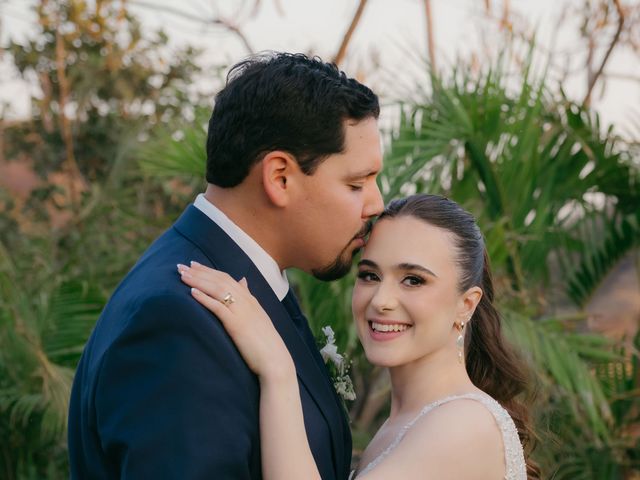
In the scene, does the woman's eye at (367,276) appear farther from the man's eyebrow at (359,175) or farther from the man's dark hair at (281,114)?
the man's dark hair at (281,114)

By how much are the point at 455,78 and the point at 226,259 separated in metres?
3.26

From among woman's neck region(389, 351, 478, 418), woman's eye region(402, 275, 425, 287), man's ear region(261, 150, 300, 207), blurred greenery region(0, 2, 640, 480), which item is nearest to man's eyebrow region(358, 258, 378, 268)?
woman's eye region(402, 275, 425, 287)

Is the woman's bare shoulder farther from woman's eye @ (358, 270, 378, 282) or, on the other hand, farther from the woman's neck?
woman's eye @ (358, 270, 378, 282)

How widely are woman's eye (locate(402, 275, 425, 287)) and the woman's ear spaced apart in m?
0.21

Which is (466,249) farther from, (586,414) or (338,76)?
(586,414)

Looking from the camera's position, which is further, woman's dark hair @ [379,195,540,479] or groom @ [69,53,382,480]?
woman's dark hair @ [379,195,540,479]

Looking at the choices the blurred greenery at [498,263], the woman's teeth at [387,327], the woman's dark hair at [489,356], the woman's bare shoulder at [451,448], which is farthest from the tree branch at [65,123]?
the woman's bare shoulder at [451,448]

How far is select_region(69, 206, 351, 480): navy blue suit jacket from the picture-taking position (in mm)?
2023

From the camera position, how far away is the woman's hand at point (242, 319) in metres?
2.27

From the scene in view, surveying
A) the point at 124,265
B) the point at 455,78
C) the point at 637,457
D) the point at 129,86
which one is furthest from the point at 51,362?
the point at 129,86

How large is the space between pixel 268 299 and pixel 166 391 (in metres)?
0.56

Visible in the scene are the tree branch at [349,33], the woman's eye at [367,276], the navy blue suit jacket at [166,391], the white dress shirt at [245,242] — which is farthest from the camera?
the tree branch at [349,33]

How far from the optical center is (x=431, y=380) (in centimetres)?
312

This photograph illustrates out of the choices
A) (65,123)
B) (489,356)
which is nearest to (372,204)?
(489,356)
